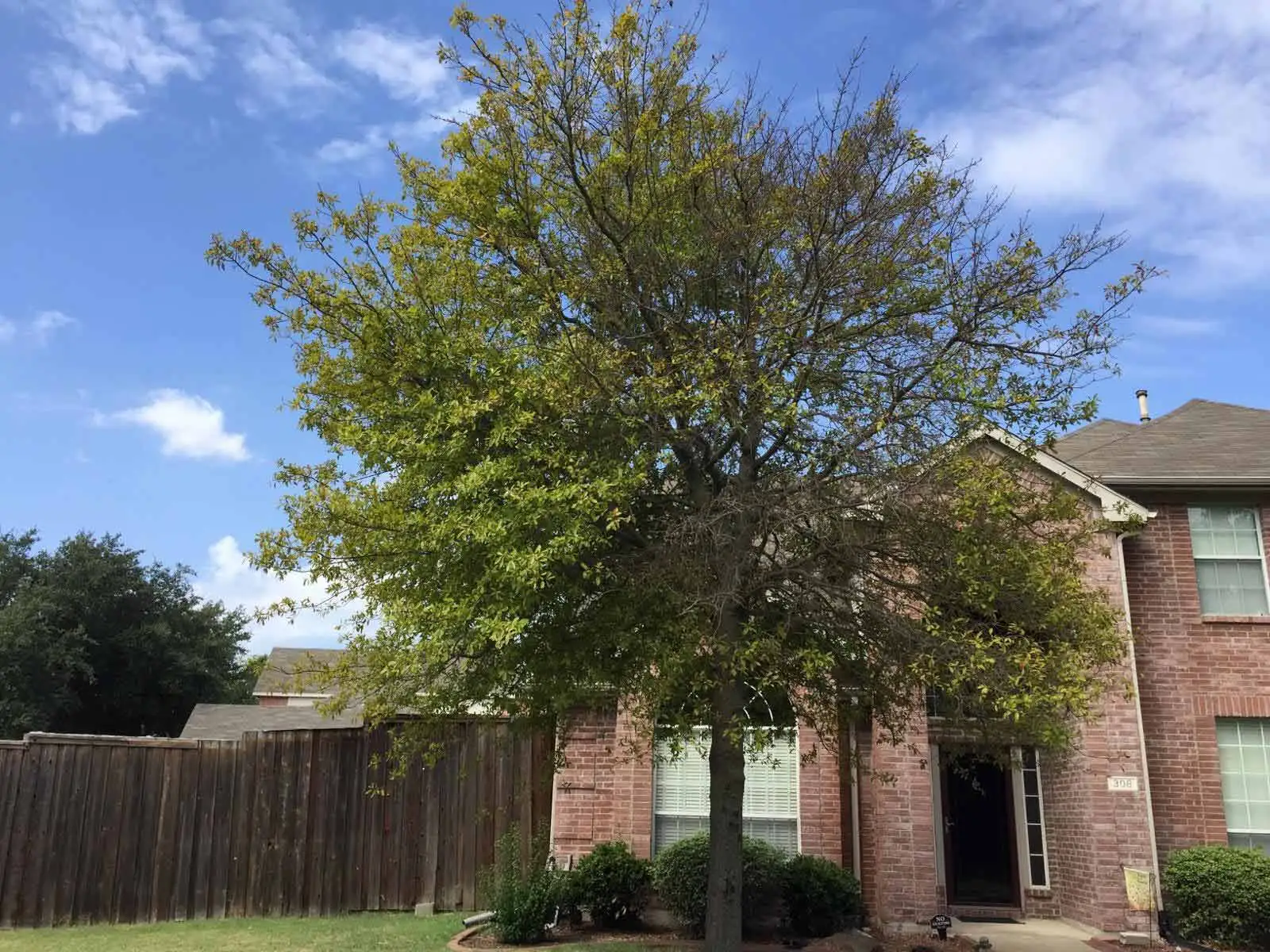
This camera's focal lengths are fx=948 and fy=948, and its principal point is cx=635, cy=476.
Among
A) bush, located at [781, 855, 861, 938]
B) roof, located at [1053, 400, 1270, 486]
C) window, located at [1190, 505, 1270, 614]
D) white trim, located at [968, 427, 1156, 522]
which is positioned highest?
roof, located at [1053, 400, 1270, 486]

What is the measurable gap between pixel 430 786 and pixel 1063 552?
27.9ft

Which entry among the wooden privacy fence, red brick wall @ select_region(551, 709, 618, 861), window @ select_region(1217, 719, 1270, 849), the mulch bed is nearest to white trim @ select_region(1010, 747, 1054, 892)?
window @ select_region(1217, 719, 1270, 849)

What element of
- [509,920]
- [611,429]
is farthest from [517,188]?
[509,920]

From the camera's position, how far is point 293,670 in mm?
8500

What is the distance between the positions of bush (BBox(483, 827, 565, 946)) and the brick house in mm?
1557

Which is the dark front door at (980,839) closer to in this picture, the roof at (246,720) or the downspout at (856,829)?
the downspout at (856,829)

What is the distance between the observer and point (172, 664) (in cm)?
3325

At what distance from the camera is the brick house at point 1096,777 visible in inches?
468

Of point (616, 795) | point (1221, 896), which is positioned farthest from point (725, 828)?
point (1221, 896)

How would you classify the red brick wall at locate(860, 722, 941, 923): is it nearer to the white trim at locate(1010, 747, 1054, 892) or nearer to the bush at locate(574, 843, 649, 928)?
the white trim at locate(1010, 747, 1054, 892)

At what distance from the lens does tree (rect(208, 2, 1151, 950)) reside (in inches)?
295

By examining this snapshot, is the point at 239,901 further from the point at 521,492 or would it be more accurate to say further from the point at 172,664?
the point at 172,664

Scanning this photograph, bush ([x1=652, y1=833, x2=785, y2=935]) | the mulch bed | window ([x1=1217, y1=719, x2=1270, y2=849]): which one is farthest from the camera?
window ([x1=1217, y1=719, x2=1270, y2=849])

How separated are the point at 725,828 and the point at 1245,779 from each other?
8447 millimetres
